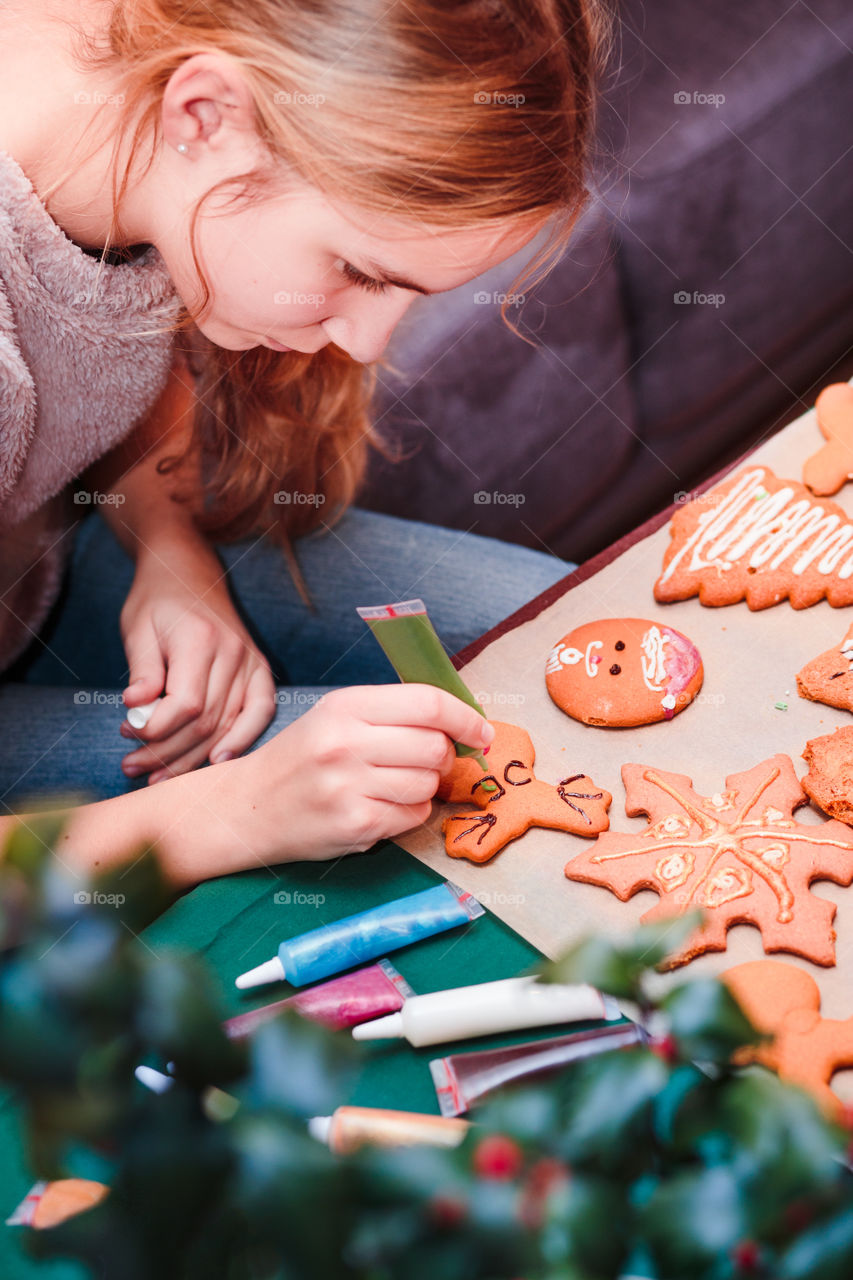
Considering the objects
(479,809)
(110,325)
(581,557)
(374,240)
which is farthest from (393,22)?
(581,557)

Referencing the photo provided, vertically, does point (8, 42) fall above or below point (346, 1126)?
above

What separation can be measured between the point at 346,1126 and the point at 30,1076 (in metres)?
0.34

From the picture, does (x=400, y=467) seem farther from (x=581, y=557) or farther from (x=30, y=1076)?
(x=30, y=1076)

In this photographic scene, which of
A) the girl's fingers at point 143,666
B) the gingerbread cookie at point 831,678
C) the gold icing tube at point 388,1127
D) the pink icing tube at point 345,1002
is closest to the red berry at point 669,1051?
the gold icing tube at point 388,1127

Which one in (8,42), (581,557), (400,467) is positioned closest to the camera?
(8,42)

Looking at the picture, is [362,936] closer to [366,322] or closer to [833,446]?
[366,322]

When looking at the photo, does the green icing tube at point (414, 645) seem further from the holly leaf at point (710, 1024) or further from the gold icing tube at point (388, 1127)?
the holly leaf at point (710, 1024)

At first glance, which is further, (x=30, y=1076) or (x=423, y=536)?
(x=423, y=536)

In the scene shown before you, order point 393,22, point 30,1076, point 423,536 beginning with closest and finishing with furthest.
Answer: point 30,1076 < point 393,22 < point 423,536

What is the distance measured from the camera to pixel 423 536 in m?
1.47

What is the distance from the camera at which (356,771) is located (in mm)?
886

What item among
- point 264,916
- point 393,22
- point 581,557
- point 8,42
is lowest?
point 581,557

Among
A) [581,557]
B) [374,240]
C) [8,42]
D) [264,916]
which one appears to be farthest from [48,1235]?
[581,557]

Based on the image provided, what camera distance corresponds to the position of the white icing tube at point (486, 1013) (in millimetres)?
749
